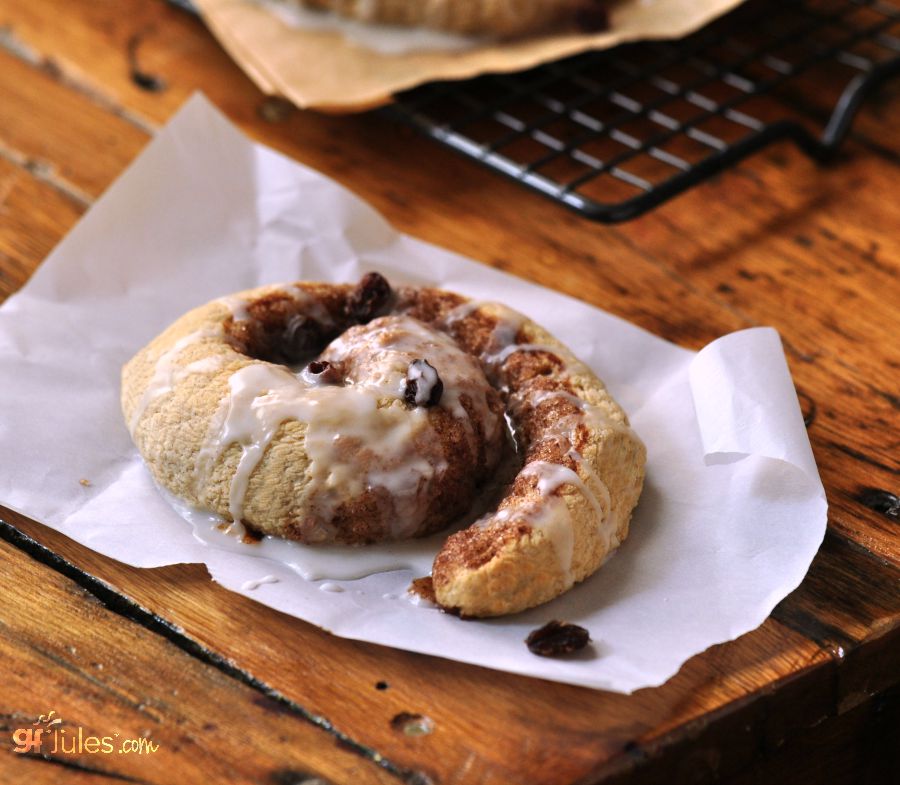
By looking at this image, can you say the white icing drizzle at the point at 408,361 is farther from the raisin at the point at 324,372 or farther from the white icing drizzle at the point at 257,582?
the white icing drizzle at the point at 257,582

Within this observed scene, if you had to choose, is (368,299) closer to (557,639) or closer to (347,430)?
(347,430)

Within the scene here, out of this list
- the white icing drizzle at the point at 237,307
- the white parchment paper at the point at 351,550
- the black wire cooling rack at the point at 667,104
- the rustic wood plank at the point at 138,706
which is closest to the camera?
the rustic wood plank at the point at 138,706

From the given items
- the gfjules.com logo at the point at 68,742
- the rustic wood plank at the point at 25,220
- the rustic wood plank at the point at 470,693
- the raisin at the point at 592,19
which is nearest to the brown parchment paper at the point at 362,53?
the raisin at the point at 592,19

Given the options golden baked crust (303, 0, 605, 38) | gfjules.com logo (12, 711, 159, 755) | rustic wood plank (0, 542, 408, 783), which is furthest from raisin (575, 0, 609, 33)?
gfjules.com logo (12, 711, 159, 755)

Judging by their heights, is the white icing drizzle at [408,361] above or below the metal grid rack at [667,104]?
above

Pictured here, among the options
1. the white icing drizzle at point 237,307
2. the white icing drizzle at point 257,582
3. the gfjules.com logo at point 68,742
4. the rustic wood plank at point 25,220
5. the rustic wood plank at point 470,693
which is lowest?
the rustic wood plank at point 470,693

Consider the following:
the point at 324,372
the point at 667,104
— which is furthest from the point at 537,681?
the point at 667,104

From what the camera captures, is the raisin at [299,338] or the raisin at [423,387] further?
the raisin at [299,338]
